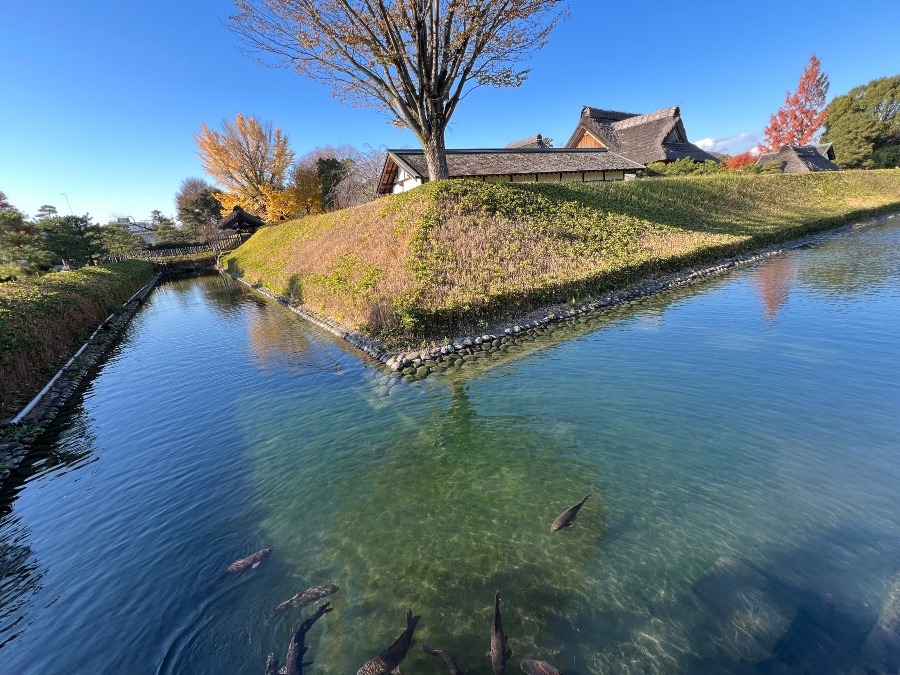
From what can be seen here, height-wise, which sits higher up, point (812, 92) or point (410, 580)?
point (812, 92)

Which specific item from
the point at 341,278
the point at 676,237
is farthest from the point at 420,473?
the point at 676,237

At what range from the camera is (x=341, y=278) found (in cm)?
1620

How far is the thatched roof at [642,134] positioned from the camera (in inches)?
1312

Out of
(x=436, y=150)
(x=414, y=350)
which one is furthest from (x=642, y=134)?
A: (x=414, y=350)

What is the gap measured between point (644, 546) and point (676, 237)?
18.6 m

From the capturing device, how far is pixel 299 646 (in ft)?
10.9

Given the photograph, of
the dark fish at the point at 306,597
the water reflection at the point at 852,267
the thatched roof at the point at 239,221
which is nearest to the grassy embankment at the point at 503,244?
the water reflection at the point at 852,267

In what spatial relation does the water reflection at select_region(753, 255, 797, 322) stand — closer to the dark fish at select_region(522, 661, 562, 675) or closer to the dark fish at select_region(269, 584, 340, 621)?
the dark fish at select_region(522, 661, 562, 675)

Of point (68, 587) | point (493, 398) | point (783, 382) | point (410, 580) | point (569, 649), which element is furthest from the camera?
point (493, 398)

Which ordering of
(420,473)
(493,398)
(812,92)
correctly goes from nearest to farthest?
1. (420,473)
2. (493,398)
3. (812,92)

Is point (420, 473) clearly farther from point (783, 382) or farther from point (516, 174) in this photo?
point (516, 174)

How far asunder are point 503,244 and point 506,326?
5.11 meters

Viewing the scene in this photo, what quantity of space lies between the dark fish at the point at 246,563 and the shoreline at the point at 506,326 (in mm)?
5221

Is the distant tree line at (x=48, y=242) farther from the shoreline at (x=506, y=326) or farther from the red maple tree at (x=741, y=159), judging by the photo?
the red maple tree at (x=741, y=159)
